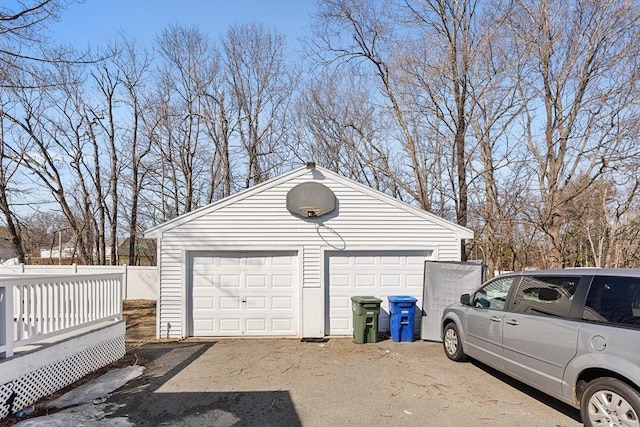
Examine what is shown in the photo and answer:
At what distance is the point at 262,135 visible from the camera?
21688 mm

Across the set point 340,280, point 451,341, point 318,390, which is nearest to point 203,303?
point 340,280

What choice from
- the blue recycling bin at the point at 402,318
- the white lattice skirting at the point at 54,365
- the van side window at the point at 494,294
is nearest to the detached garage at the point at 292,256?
the blue recycling bin at the point at 402,318

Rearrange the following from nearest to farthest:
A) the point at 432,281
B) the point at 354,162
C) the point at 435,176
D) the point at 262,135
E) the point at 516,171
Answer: the point at 432,281 < the point at 516,171 < the point at 435,176 < the point at 354,162 < the point at 262,135

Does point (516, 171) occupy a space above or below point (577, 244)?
above

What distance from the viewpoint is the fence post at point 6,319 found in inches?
180

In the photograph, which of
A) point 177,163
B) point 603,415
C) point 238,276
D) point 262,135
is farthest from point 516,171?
point 177,163

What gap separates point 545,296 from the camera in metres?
4.73

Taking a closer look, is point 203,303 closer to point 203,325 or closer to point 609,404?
point 203,325

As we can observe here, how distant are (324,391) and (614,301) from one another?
11.9 ft

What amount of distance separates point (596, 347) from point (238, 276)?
6.89 meters

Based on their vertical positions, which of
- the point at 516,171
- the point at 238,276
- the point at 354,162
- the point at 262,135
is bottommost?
the point at 238,276

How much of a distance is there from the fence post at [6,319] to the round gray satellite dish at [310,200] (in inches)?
209

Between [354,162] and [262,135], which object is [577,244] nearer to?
[354,162]

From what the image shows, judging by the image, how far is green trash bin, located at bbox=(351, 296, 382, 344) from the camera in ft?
27.1
